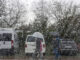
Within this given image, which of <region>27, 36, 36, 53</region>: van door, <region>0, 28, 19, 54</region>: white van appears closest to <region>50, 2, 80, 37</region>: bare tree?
<region>27, 36, 36, 53</region>: van door

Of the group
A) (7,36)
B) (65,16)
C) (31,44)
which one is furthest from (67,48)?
(65,16)

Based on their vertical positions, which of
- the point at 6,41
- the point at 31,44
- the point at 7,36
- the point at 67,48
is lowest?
the point at 67,48

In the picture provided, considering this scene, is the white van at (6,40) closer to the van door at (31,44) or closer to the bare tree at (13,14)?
the van door at (31,44)

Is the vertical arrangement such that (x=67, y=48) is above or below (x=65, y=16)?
below

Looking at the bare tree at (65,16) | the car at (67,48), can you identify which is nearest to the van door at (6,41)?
the car at (67,48)

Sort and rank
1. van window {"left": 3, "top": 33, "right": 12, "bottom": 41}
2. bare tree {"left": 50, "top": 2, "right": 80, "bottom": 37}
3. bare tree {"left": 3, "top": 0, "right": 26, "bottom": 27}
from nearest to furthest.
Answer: van window {"left": 3, "top": 33, "right": 12, "bottom": 41} < bare tree {"left": 50, "top": 2, "right": 80, "bottom": 37} < bare tree {"left": 3, "top": 0, "right": 26, "bottom": 27}

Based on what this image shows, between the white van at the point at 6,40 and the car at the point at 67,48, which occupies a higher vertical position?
the white van at the point at 6,40

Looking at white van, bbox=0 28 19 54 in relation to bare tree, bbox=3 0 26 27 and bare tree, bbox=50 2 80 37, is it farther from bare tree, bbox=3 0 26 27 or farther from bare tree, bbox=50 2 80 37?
bare tree, bbox=3 0 26 27

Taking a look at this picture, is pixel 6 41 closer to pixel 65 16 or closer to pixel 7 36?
pixel 7 36

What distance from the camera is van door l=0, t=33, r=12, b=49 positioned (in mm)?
20781

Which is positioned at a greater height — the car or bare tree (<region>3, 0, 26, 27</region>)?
bare tree (<region>3, 0, 26, 27</region>)

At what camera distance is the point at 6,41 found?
20891mm

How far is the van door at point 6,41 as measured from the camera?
20.8 m

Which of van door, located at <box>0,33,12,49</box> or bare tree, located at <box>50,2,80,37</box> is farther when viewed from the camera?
bare tree, located at <box>50,2,80,37</box>
